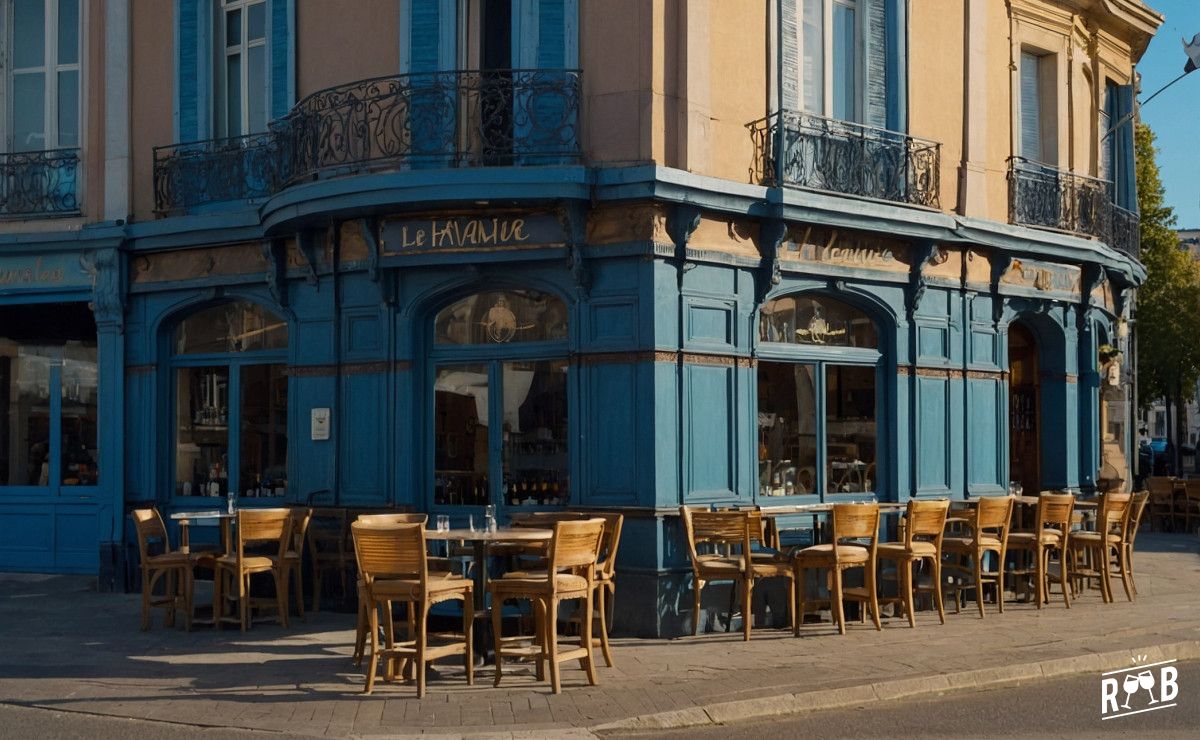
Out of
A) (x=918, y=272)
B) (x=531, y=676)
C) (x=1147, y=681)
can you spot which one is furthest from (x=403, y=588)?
(x=918, y=272)

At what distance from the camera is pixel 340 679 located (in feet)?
34.2

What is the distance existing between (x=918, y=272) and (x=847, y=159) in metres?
1.48

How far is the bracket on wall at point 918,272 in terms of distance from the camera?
14766 millimetres

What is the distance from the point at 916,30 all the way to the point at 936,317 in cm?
291

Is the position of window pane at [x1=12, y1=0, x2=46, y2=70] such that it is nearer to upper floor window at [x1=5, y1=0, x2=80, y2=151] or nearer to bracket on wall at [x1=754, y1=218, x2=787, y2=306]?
upper floor window at [x1=5, y1=0, x2=80, y2=151]

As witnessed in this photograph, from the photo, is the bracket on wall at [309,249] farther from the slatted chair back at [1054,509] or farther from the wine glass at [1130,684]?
the wine glass at [1130,684]

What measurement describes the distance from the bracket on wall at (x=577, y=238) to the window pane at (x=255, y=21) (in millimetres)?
4583

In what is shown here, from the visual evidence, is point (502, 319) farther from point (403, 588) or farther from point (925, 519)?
point (925, 519)

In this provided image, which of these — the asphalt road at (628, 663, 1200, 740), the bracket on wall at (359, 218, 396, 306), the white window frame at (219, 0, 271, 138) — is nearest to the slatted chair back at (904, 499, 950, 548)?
the asphalt road at (628, 663, 1200, 740)

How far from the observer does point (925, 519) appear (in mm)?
13180

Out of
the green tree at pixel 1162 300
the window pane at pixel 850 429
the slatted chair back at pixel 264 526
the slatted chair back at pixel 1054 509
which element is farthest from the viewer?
the green tree at pixel 1162 300

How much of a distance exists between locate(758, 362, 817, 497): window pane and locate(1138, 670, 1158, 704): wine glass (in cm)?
381

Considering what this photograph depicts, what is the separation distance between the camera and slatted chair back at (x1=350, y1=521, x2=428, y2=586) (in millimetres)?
9938

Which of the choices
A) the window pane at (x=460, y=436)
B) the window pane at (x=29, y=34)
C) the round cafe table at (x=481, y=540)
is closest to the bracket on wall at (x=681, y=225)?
the window pane at (x=460, y=436)
